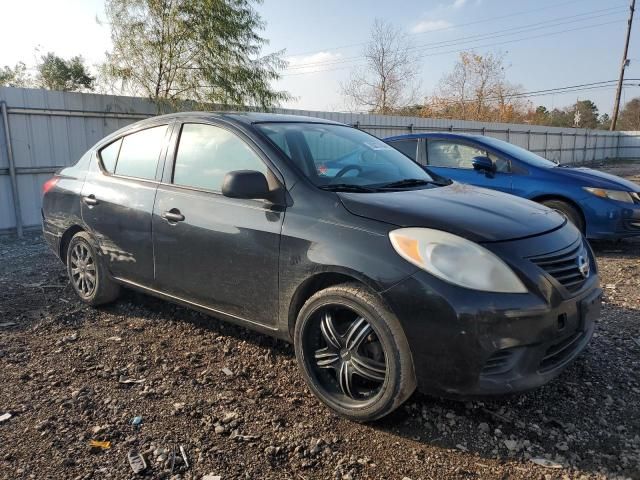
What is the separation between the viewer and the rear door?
11.9 feet

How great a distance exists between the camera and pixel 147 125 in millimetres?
3920

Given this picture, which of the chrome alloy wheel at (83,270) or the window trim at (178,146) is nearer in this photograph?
the window trim at (178,146)

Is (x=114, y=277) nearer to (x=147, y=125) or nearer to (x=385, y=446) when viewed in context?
(x=147, y=125)

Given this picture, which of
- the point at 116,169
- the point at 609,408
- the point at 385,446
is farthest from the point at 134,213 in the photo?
the point at 609,408

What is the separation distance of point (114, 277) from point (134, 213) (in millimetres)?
684

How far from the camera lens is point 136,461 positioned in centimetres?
232

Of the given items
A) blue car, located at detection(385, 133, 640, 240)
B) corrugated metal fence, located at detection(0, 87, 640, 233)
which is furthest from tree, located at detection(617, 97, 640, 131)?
corrugated metal fence, located at detection(0, 87, 640, 233)

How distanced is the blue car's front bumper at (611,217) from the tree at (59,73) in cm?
2118

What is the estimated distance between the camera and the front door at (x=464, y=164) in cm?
657

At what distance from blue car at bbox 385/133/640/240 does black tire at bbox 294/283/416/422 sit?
4.43 m

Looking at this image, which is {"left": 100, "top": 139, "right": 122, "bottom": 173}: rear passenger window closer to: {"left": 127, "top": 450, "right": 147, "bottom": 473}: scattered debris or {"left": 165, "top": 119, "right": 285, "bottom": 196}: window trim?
{"left": 165, "top": 119, "right": 285, "bottom": 196}: window trim

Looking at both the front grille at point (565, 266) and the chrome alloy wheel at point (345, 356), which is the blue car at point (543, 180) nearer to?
the front grille at point (565, 266)

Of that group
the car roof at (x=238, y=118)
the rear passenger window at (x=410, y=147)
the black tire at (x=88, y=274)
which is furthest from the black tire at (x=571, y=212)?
the black tire at (x=88, y=274)

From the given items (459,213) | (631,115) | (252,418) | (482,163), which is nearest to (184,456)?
(252,418)
